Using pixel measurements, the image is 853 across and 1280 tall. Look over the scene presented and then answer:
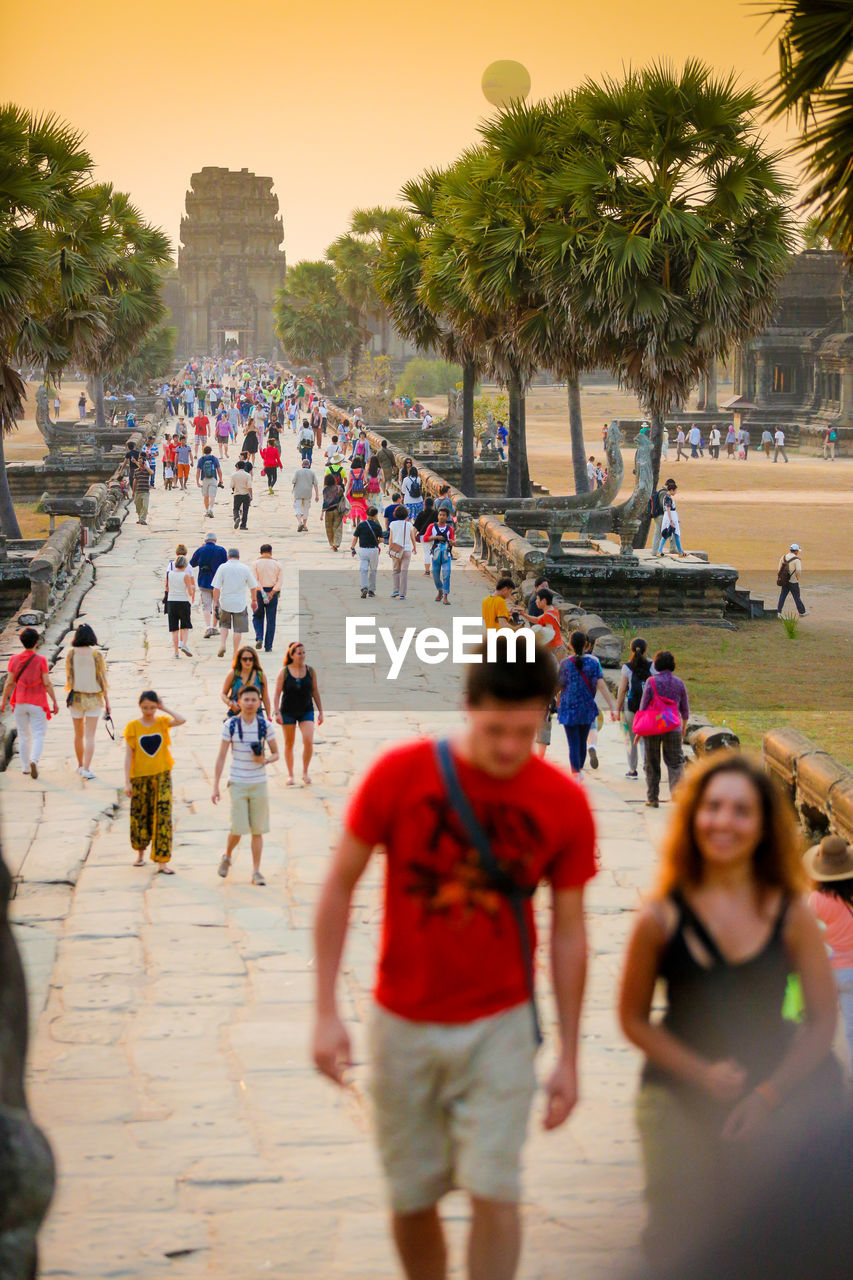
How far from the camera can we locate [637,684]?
11508 mm

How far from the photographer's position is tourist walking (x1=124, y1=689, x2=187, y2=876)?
920cm

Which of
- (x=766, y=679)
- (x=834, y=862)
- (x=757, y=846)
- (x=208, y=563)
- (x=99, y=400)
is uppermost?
(x=99, y=400)

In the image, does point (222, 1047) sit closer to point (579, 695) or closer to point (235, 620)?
point (579, 695)

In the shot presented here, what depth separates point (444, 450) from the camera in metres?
45.2

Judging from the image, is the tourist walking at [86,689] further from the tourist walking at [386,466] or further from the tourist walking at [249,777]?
the tourist walking at [386,466]

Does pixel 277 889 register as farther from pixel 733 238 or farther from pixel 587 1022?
pixel 733 238

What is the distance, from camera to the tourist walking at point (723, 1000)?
3.29m

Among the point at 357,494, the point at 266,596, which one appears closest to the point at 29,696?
the point at 266,596

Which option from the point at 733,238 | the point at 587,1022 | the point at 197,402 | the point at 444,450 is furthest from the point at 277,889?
the point at 197,402

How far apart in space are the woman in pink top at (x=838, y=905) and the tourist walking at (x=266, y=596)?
1076 cm

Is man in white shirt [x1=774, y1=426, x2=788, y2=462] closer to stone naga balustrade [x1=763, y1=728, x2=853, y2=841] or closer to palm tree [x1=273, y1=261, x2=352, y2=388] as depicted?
palm tree [x1=273, y1=261, x2=352, y2=388]

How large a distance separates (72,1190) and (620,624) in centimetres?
→ 1570

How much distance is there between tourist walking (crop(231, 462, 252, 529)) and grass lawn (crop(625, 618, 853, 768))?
316 inches

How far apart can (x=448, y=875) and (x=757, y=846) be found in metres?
0.68
